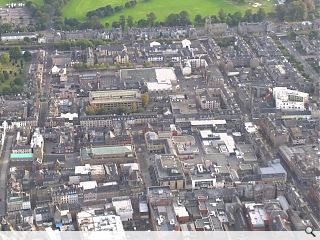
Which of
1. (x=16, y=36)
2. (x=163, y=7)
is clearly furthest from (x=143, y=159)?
(x=163, y=7)

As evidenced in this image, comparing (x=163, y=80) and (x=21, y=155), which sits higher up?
(x=163, y=80)

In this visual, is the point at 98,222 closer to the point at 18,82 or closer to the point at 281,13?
the point at 18,82

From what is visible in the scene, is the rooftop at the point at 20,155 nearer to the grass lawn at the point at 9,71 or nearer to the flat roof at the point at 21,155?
the flat roof at the point at 21,155

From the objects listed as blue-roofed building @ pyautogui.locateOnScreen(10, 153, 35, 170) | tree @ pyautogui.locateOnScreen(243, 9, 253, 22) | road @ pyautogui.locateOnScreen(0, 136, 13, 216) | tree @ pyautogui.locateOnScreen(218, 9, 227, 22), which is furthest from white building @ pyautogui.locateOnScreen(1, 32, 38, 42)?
blue-roofed building @ pyautogui.locateOnScreen(10, 153, 35, 170)

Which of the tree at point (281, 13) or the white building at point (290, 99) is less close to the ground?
the tree at point (281, 13)

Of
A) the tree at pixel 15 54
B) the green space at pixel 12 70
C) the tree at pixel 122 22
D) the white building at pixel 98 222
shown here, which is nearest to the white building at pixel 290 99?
the white building at pixel 98 222

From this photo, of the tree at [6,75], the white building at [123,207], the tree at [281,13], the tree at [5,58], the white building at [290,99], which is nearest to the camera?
the white building at [123,207]

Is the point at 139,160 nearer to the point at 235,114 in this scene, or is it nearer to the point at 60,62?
the point at 235,114

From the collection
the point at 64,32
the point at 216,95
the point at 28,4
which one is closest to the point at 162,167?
the point at 216,95
